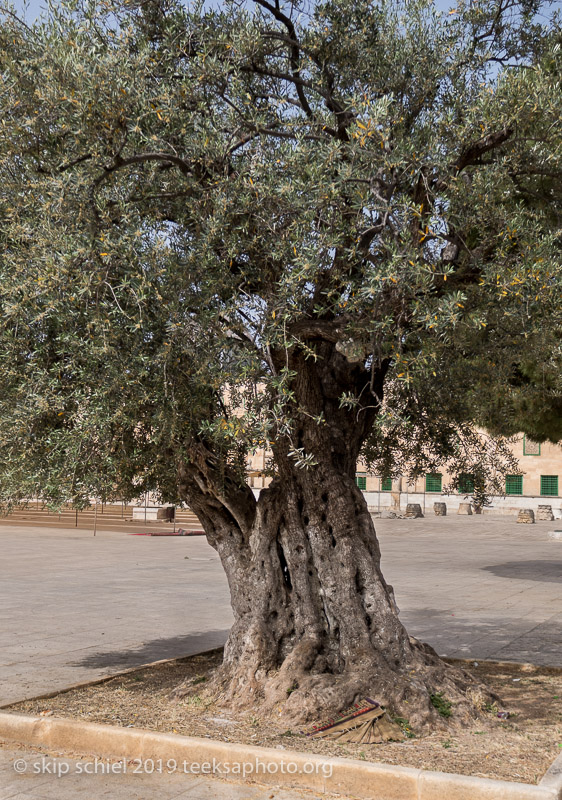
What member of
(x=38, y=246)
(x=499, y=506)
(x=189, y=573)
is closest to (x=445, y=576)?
(x=189, y=573)

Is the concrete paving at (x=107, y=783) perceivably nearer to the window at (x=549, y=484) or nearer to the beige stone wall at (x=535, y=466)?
the beige stone wall at (x=535, y=466)

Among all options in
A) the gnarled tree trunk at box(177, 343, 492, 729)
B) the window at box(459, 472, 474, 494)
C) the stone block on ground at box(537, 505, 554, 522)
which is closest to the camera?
the gnarled tree trunk at box(177, 343, 492, 729)

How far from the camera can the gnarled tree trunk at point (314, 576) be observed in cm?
738

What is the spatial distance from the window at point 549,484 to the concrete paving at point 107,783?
52470 mm

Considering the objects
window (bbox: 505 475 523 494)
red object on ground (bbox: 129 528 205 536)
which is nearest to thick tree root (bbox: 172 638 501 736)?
red object on ground (bbox: 129 528 205 536)

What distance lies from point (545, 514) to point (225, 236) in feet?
147

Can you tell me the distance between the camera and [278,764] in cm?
574

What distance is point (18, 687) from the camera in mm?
8250

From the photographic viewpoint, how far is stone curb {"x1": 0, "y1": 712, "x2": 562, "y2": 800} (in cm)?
523

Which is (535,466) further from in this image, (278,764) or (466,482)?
(278,764)

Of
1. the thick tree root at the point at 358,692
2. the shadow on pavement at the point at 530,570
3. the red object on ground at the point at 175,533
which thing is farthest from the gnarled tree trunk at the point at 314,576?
the red object on ground at the point at 175,533

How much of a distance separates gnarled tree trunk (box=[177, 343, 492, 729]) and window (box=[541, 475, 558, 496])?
4978 centimetres

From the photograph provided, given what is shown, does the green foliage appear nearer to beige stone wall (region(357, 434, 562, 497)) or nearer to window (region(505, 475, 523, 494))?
beige stone wall (region(357, 434, 562, 497))

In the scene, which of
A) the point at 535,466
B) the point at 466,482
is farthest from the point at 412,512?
the point at 466,482
